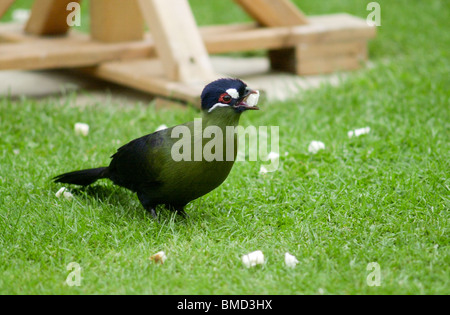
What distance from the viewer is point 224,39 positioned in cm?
661

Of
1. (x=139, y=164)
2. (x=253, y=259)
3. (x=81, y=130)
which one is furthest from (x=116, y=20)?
(x=253, y=259)

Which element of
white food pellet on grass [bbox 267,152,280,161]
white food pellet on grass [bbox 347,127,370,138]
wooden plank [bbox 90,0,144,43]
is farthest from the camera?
wooden plank [bbox 90,0,144,43]

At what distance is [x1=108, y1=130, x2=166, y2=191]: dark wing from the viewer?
3473mm

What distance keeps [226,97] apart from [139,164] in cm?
66

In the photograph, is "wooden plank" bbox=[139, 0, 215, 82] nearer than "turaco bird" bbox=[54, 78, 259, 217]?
No

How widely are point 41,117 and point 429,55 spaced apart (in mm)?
4258

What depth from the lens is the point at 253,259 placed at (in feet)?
10.1

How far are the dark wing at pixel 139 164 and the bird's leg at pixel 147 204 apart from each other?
48mm

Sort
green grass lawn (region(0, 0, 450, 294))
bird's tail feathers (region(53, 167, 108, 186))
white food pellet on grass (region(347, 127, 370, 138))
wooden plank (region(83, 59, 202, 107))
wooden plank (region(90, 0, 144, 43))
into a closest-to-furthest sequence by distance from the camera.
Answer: green grass lawn (region(0, 0, 450, 294)), bird's tail feathers (region(53, 167, 108, 186)), white food pellet on grass (region(347, 127, 370, 138)), wooden plank (region(83, 59, 202, 107)), wooden plank (region(90, 0, 144, 43))

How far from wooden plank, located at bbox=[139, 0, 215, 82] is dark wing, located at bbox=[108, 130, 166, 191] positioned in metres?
2.04

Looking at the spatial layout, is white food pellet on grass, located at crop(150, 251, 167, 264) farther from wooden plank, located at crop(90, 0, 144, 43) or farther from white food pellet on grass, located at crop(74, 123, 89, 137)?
wooden plank, located at crop(90, 0, 144, 43)
